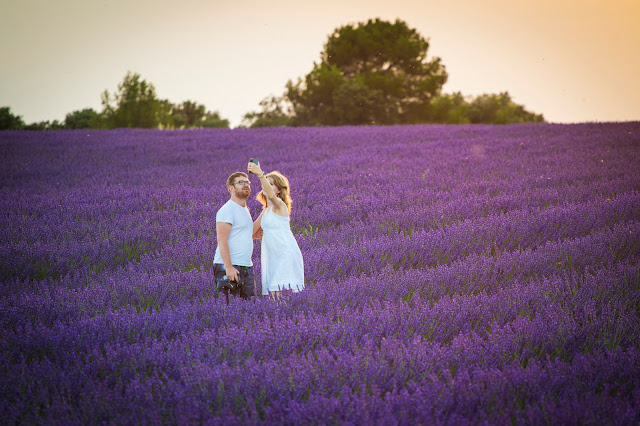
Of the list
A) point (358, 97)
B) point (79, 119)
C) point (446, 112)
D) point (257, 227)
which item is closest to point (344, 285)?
point (257, 227)

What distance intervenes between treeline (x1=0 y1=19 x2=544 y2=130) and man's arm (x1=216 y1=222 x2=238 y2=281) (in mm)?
30186

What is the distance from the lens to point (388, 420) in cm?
233

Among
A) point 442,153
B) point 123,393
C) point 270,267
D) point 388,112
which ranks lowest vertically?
point 123,393

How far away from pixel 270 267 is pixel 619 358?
2424 mm

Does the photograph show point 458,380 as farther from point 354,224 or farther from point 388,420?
point 354,224

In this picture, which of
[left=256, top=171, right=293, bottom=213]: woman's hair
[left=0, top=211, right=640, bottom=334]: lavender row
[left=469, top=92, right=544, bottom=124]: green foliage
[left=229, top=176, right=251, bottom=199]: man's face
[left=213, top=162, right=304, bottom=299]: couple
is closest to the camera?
[left=0, top=211, right=640, bottom=334]: lavender row

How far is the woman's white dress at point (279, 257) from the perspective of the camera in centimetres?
421

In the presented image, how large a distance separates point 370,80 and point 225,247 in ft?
112

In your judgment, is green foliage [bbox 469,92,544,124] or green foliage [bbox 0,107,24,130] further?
green foliage [bbox 469,92,544,124]

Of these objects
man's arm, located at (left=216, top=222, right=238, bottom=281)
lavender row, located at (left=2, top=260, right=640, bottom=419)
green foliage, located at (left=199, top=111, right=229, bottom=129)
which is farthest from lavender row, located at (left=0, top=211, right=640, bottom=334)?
green foliage, located at (left=199, top=111, right=229, bottom=129)

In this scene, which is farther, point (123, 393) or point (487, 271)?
point (487, 271)

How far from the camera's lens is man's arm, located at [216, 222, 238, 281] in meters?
4.02

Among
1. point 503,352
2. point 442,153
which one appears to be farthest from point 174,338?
point 442,153

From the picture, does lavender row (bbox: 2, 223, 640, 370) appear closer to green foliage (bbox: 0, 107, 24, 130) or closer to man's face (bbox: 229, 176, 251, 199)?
man's face (bbox: 229, 176, 251, 199)
